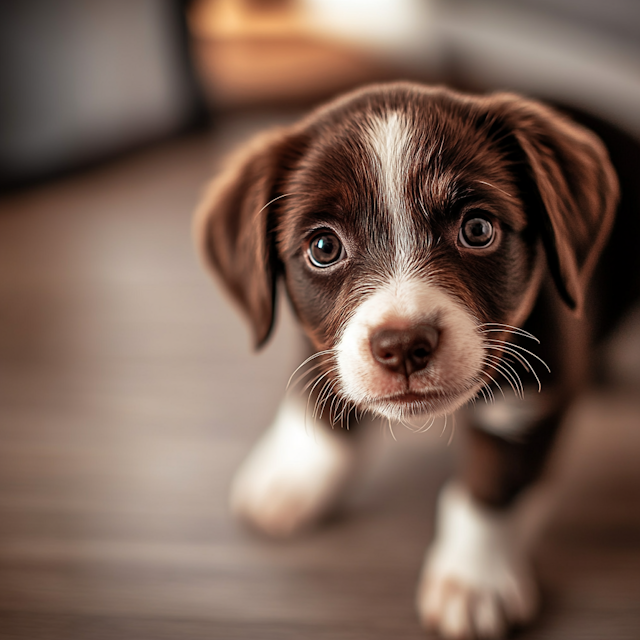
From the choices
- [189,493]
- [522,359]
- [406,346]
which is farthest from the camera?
[189,493]

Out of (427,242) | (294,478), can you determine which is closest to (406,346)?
(427,242)

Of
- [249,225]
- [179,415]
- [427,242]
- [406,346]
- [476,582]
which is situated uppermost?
[179,415]

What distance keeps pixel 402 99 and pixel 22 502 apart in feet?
4.16

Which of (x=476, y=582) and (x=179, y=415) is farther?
(x=179, y=415)

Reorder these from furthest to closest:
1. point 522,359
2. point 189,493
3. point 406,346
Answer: point 189,493 → point 522,359 → point 406,346

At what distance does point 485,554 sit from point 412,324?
0.66 metres

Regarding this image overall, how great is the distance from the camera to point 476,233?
897mm

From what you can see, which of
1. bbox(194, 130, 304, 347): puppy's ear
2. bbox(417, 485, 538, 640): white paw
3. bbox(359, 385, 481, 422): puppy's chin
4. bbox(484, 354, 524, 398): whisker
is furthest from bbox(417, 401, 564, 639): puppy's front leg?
bbox(194, 130, 304, 347): puppy's ear

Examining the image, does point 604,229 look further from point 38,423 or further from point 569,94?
point 38,423

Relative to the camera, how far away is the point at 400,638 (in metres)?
1.21

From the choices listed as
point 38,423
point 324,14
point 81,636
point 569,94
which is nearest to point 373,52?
point 324,14

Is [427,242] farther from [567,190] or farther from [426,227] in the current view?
[567,190]

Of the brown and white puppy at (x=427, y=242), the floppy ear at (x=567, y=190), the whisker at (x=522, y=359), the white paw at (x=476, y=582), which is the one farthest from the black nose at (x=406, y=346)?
the white paw at (x=476, y=582)

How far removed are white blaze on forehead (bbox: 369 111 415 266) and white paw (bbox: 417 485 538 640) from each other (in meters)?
0.64
